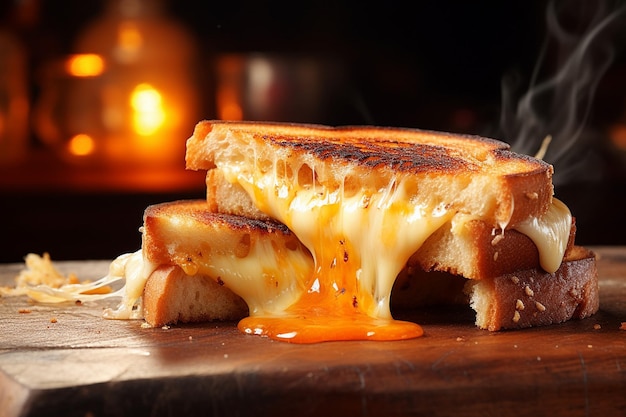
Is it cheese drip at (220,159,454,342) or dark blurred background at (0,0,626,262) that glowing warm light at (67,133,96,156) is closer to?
dark blurred background at (0,0,626,262)

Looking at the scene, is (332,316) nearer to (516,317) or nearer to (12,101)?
(516,317)

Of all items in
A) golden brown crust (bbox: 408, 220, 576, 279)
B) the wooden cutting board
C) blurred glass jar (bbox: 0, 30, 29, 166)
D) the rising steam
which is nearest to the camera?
the wooden cutting board

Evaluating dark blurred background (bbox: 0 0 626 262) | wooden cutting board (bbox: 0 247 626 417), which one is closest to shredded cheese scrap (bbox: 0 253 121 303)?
wooden cutting board (bbox: 0 247 626 417)

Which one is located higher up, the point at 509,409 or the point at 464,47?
the point at 464,47

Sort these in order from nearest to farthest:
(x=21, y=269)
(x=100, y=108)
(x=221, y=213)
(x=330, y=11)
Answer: (x=221, y=213), (x=21, y=269), (x=100, y=108), (x=330, y=11)

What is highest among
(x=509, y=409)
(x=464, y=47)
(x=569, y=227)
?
(x=464, y=47)

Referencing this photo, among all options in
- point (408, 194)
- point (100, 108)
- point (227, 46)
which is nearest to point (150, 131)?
point (100, 108)

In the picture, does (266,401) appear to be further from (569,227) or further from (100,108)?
(100,108)
